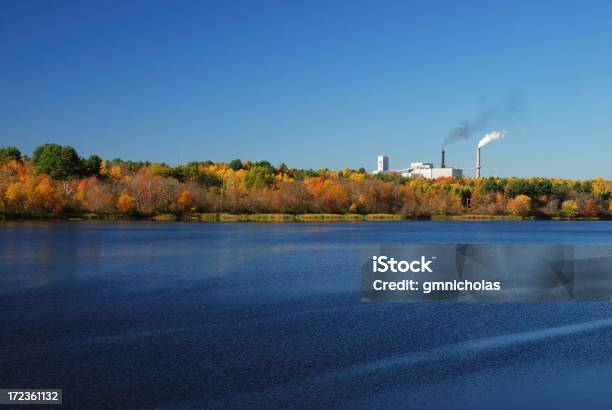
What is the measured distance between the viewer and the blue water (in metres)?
9.92

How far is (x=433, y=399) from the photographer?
975cm

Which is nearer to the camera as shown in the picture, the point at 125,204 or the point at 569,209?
the point at 125,204

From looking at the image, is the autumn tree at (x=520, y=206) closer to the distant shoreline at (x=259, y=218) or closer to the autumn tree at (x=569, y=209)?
the distant shoreline at (x=259, y=218)

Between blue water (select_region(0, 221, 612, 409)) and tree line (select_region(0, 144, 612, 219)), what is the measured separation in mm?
60130

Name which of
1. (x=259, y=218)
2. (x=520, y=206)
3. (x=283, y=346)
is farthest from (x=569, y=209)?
(x=283, y=346)

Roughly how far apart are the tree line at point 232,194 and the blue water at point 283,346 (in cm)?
6013

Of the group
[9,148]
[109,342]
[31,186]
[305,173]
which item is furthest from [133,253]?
[305,173]

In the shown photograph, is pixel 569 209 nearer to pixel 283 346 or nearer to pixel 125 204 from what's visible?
pixel 125 204

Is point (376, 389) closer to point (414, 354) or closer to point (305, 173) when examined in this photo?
point (414, 354)

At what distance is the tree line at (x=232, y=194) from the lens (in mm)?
80375

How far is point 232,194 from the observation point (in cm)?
9444

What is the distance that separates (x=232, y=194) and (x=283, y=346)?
3243 inches

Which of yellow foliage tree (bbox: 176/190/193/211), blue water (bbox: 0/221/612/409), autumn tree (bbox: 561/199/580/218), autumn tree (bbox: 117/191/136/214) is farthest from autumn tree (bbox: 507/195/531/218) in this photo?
blue water (bbox: 0/221/612/409)

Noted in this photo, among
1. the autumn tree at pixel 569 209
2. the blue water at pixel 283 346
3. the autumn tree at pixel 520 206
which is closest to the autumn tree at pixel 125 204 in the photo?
the blue water at pixel 283 346
